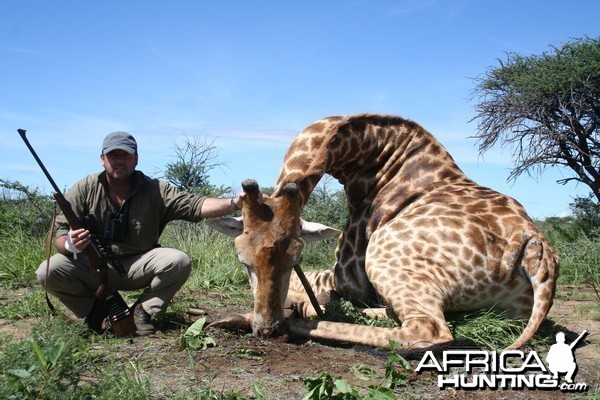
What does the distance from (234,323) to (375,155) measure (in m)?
2.28

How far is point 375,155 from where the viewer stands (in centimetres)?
629

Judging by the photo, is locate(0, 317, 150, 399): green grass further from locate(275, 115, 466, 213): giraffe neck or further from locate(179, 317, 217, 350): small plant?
locate(275, 115, 466, 213): giraffe neck

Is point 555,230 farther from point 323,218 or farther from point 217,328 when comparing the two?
point 217,328

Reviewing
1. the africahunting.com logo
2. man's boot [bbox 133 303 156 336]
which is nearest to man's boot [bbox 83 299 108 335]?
man's boot [bbox 133 303 156 336]

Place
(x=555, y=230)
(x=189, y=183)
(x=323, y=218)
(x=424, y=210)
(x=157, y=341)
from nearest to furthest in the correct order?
(x=157, y=341), (x=424, y=210), (x=323, y=218), (x=555, y=230), (x=189, y=183)

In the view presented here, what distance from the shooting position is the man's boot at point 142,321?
16.7ft

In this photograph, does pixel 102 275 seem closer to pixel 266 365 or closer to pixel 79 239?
pixel 79 239

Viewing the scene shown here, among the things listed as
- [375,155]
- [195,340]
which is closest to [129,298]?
[195,340]

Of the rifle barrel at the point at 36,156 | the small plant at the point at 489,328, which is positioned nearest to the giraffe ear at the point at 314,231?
the small plant at the point at 489,328

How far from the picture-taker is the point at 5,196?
11.5 m

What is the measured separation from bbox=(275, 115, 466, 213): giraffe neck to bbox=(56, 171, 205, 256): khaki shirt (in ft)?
3.54

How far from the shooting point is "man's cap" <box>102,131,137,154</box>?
5.46 metres

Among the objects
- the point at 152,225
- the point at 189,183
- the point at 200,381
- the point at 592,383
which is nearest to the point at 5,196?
the point at 189,183

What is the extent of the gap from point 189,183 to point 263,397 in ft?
33.4
